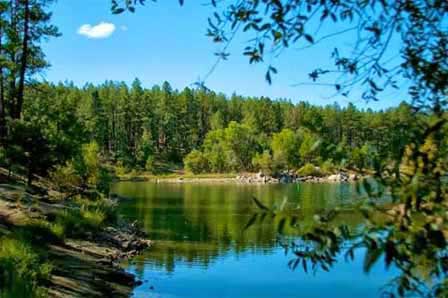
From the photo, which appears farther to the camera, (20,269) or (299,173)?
(20,269)

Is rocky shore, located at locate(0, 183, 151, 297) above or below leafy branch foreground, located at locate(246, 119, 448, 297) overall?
below

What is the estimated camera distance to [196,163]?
12381 centimetres

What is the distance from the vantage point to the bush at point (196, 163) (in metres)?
124

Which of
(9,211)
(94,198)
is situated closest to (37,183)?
(94,198)

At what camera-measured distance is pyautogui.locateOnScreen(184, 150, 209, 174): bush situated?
124m

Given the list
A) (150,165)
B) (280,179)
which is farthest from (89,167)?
(150,165)

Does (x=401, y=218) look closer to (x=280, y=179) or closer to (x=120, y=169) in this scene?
(x=280, y=179)

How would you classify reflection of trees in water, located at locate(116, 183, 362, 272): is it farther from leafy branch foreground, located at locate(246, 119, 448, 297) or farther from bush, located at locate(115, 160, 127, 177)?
bush, located at locate(115, 160, 127, 177)

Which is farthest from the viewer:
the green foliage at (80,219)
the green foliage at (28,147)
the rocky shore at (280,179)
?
the rocky shore at (280,179)

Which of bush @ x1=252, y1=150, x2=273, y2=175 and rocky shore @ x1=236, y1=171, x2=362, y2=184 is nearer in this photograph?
rocky shore @ x1=236, y1=171, x2=362, y2=184

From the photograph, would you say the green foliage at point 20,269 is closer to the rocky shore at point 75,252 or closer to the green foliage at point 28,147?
the rocky shore at point 75,252

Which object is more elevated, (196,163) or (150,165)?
(196,163)

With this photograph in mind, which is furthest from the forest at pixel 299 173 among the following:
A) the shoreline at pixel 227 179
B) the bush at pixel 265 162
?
the bush at pixel 265 162

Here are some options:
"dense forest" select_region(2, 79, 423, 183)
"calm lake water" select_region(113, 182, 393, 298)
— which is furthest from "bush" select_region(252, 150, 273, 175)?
"calm lake water" select_region(113, 182, 393, 298)
